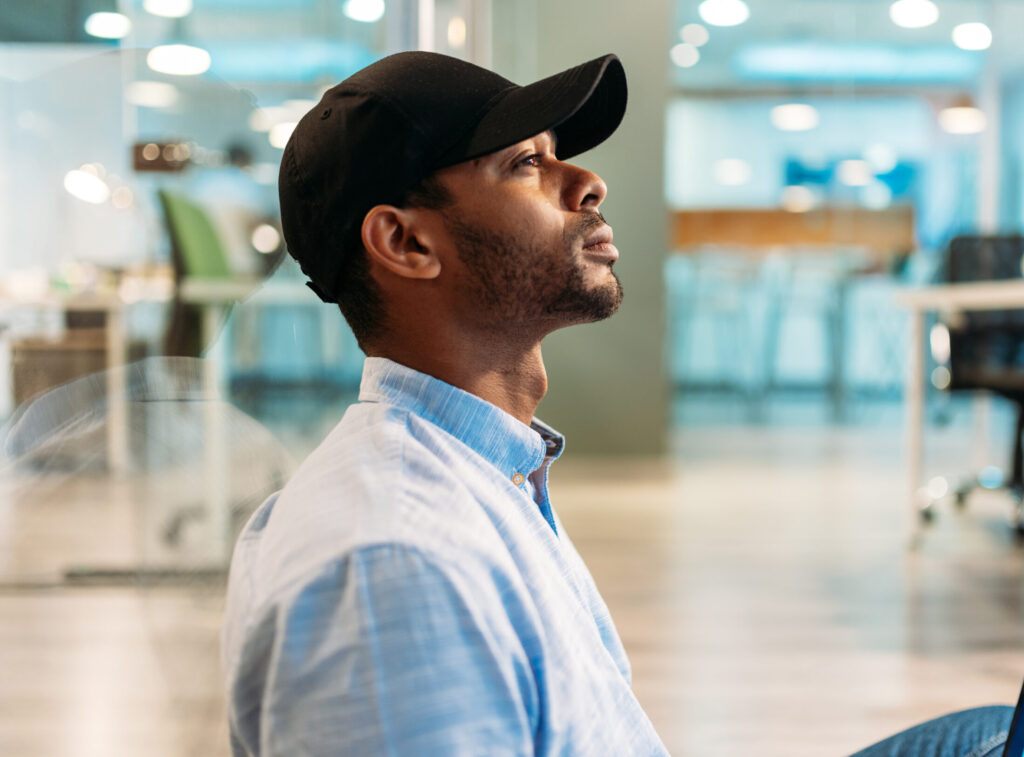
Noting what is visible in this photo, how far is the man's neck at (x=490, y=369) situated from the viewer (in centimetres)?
76

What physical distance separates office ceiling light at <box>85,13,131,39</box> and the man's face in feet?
1.91

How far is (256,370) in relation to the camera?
175cm

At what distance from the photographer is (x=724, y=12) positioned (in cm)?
616

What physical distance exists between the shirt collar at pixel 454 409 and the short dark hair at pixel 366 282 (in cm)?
6

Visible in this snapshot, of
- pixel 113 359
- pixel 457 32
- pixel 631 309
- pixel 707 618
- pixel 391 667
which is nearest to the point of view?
Result: pixel 391 667

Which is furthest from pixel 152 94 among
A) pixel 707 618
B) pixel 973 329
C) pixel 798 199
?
pixel 798 199

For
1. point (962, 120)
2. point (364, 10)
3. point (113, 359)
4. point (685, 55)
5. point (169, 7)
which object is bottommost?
point (113, 359)

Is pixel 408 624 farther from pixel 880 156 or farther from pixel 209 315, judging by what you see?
Answer: pixel 880 156

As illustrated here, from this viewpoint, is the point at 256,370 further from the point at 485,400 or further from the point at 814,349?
the point at 814,349

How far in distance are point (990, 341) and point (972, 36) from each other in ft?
11.0

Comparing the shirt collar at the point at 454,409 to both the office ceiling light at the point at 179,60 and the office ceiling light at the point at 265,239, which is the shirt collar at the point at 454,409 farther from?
the office ceiling light at the point at 265,239

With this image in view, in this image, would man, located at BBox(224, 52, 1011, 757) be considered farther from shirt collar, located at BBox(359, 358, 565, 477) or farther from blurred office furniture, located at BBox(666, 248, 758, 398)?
blurred office furniture, located at BBox(666, 248, 758, 398)

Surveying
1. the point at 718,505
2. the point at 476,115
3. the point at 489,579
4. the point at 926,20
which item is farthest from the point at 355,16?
the point at 926,20

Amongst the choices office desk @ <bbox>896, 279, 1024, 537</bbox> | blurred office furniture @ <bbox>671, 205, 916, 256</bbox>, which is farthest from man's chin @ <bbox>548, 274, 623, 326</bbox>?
blurred office furniture @ <bbox>671, 205, 916, 256</bbox>
